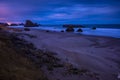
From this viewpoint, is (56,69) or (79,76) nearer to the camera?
(79,76)

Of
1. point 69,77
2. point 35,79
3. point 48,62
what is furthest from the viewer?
point 48,62

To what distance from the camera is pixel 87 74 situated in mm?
9195

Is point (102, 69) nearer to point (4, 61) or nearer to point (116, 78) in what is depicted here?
point (116, 78)

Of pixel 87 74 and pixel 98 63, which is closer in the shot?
pixel 87 74

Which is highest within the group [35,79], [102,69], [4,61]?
[4,61]

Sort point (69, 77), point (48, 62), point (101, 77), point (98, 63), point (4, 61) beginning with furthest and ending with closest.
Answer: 1. point (98, 63)
2. point (48, 62)
3. point (101, 77)
4. point (69, 77)
5. point (4, 61)

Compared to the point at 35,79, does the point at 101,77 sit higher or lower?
lower

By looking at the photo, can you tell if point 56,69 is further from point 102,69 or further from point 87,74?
point 102,69

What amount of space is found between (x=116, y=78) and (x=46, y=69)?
3727 mm

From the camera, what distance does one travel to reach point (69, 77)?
851cm

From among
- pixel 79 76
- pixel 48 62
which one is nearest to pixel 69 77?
pixel 79 76

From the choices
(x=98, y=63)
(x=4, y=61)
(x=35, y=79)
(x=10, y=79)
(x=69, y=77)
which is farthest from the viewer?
(x=98, y=63)

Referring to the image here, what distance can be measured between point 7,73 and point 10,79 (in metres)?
0.42

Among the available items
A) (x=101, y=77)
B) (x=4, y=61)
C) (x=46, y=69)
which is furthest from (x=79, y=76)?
(x=4, y=61)
